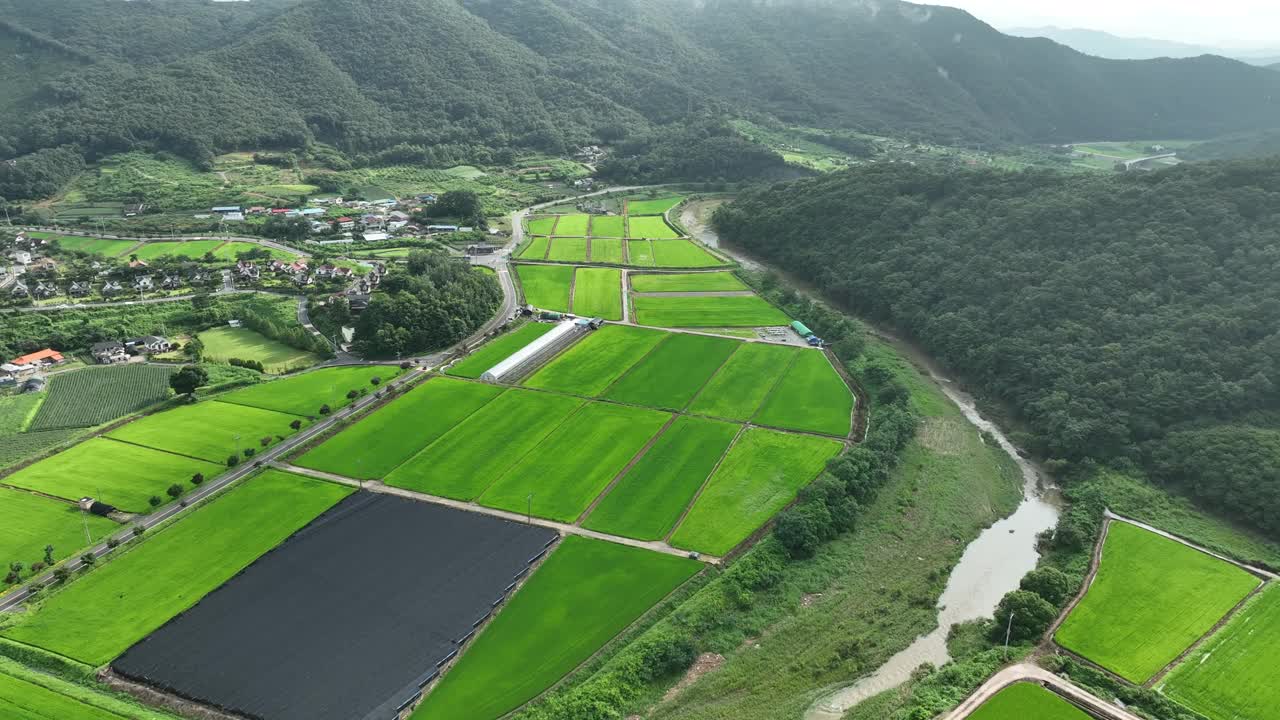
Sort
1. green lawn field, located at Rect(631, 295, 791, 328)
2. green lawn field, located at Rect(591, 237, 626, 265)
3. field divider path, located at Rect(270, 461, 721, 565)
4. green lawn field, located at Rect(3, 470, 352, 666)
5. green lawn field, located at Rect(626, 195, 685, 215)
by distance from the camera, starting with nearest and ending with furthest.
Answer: green lawn field, located at Rect(3, 470, 352, 666) < field divider path, located at Rect(270, 461, 721, 565) < green lawn field, located at Rect(631, 295, 791, 328) < green lawn field, located at Rect(591, 237, 626, 265) < green lawn field, located at Rect(626, 195, 685, 215)

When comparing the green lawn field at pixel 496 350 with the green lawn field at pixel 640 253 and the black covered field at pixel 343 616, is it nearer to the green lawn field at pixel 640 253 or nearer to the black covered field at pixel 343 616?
the black covered field at pixel 343 616

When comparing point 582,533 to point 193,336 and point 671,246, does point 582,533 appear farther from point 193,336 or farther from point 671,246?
point 671,246

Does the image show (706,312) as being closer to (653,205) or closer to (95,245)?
(653,205)

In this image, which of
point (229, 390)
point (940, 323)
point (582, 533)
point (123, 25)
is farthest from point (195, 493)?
point (123, 25)

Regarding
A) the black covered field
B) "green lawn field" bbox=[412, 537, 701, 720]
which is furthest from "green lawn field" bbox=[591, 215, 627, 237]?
"green lawn field" bbox=[412, 537, 701, 720]

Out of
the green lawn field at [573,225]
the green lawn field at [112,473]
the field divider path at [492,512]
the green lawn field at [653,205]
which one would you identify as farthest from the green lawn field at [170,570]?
the green lawn field at [653,205]

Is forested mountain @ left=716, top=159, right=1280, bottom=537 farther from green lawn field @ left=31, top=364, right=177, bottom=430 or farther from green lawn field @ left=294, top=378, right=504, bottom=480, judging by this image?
green lawn field @ left=31, top=364, right=177, bottom=430
